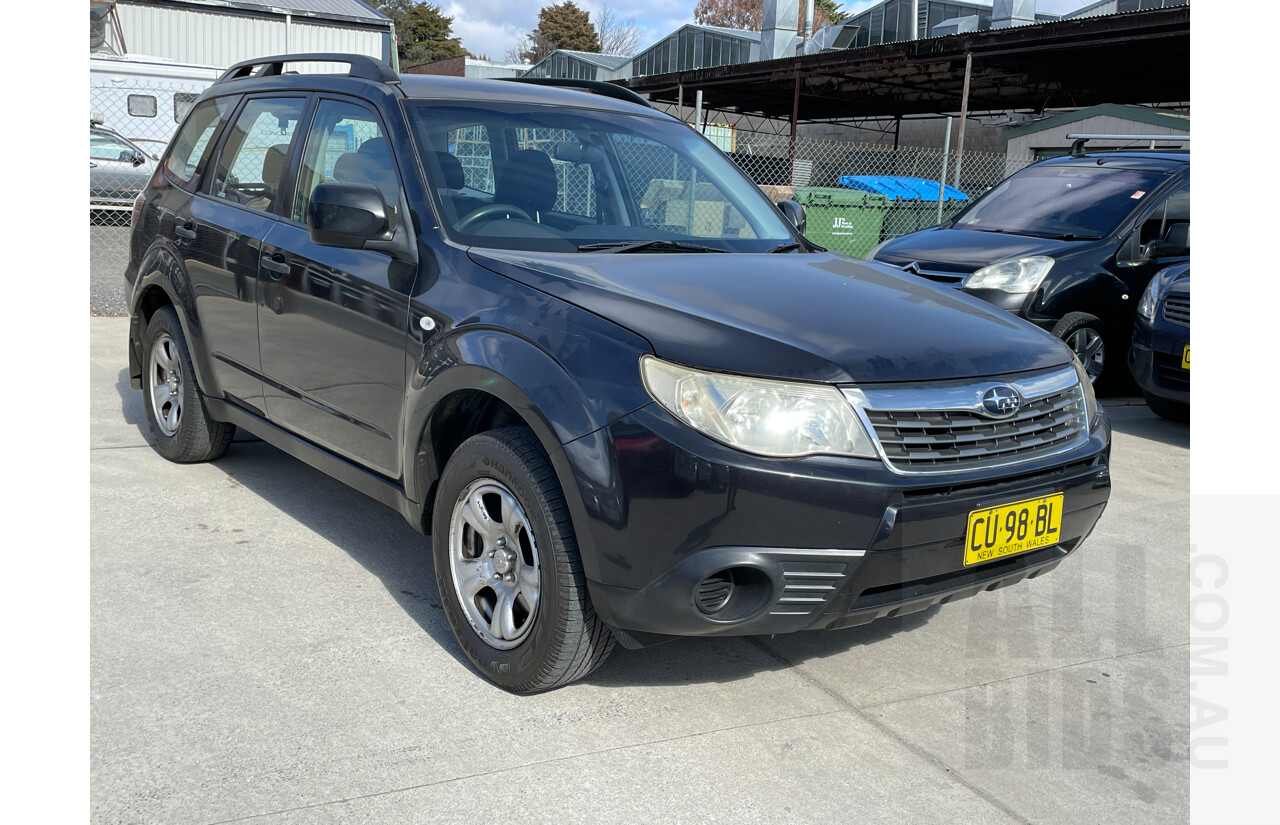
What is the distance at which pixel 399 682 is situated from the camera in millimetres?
3262

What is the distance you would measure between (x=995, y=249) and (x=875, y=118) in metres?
27.7

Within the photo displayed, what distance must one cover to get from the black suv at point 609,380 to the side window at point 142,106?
17.7 metres

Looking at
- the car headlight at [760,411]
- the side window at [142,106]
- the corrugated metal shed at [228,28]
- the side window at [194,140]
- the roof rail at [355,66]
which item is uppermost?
the corrugated metal shed at [228,28]

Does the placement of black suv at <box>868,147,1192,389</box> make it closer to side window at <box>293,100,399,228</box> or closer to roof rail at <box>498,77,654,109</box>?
roof rail at <box>498,77,654,109</box>

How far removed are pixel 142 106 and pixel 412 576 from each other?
1904 centimetres

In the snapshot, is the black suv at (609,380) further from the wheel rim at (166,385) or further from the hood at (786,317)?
the wheel rim at (166,385)

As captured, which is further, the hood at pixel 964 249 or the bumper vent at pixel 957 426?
the hood at pixel 964 249

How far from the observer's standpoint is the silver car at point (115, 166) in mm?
17875

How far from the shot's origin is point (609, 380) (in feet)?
9.22

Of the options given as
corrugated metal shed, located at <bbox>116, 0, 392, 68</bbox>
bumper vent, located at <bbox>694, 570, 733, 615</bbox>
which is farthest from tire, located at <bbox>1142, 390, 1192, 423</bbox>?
corrugated metal shed, located at <bbox>116, 0, 392, 68</bbox>

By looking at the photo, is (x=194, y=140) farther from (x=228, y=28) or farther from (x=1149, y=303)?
(x=228, y=28)

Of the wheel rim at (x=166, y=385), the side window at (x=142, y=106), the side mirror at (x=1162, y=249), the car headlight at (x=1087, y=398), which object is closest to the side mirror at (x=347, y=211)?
the wheel rim at (x=166, y=385)
